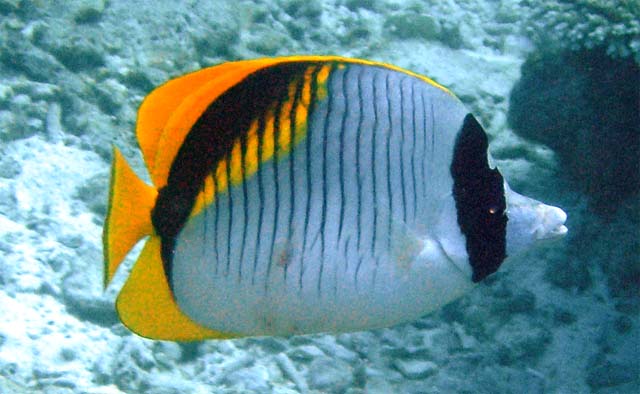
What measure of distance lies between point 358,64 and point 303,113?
14 cm

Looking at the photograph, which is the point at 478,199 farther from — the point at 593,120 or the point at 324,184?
the point at 593,120

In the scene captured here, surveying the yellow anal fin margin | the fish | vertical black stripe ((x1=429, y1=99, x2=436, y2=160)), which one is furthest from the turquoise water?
vertical black stripe ((x1=429, y1=99, x2=436, y2=160))

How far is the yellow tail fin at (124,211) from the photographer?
3.35ft

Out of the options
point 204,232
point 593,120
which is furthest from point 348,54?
point 204,232

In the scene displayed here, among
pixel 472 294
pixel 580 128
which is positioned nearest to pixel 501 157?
pixel 580 128

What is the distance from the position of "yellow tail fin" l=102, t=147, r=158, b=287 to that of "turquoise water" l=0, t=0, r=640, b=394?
180 centimetres

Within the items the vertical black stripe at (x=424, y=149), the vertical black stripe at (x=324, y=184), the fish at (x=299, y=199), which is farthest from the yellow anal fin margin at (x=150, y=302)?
the vertical black stripe at (x=424, y=149)

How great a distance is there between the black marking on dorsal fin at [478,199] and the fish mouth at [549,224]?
0.29 ft

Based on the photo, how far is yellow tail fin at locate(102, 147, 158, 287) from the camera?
1022 millimetres

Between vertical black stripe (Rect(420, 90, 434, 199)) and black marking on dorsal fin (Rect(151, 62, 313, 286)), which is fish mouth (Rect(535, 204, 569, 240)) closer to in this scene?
vertical black stripe (Rect(420, 90, 434, 199))

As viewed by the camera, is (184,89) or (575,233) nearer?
(184,89)

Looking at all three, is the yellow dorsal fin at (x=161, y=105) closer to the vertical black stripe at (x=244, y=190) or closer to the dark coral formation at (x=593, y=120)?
the vertical black stripe at (x=244, y=190)

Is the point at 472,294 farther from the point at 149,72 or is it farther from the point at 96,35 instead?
the point at 96,35

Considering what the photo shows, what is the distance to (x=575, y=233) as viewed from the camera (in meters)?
3.81
